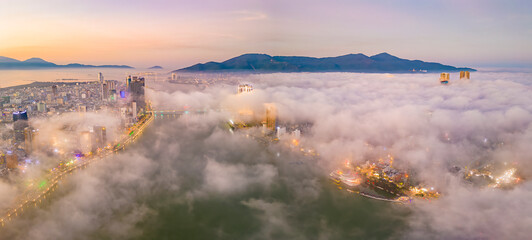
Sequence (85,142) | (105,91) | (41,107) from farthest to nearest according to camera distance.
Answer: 1. (105,91)
2. (41,107)
3. (85,142)

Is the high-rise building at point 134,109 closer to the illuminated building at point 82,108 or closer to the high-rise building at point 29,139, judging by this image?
the illuminated building at point 82,108

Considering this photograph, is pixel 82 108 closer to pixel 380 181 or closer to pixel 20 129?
pixel 20 129

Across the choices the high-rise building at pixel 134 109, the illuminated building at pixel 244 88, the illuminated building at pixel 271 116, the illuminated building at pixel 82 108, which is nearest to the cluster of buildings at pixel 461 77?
the illuminated building at pixel 271 116

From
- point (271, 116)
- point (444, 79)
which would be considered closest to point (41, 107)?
point (271, 116)

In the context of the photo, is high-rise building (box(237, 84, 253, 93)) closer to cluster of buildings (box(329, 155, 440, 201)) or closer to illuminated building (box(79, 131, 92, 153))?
cluster of buildings (box(329, 155, 440, 201))

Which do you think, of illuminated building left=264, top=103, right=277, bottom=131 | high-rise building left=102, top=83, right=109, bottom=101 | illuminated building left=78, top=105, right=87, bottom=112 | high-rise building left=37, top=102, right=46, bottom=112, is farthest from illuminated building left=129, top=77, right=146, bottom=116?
illuminated building left=264, top=103, right=277, bottom=131

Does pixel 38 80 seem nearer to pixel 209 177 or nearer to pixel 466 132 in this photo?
pixel 209 177
